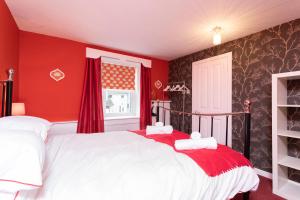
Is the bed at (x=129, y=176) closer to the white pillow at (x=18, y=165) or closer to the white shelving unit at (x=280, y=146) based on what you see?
the white pillow at (x=18, y=165)

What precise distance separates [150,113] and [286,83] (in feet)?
8.59

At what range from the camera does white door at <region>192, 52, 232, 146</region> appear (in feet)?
10.4

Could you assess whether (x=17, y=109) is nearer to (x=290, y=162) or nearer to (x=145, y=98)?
(x=145, y=98)

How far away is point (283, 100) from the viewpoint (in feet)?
7.70

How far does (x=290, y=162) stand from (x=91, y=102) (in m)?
3.28

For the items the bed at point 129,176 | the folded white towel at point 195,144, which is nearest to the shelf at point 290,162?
the bed at point 129,176

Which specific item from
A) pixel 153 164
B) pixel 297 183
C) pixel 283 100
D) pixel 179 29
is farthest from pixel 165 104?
pixel 153 164

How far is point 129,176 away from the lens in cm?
107

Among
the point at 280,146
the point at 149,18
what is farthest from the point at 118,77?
the point at 280,146

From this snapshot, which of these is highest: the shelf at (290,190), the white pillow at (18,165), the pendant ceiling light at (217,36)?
the pendant ceiling light at (217,36)

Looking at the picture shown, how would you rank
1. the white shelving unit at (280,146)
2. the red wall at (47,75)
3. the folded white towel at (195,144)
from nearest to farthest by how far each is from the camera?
the folded white towel at (195,144) < the white shelving unit at (280,146) < the red wall at (47,75)

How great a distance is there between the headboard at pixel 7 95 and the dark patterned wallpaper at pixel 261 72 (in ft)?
10.9

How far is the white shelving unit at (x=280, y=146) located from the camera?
2.11m

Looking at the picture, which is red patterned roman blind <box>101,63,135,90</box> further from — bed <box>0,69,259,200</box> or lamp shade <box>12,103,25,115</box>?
bed <box>0,69,259,200</box>
